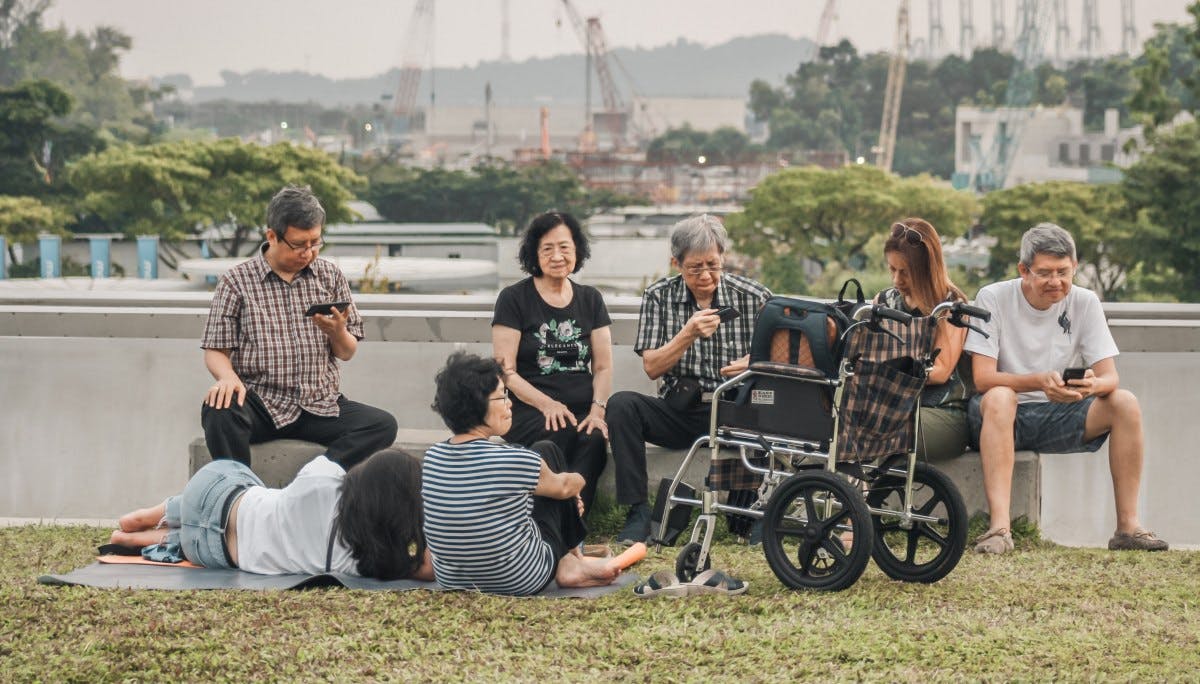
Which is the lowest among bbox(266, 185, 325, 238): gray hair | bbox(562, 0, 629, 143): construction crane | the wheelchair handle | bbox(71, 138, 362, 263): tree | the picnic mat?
the picnic mat

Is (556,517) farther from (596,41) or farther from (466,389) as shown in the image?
(596,41)

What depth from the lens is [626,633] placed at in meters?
4.02

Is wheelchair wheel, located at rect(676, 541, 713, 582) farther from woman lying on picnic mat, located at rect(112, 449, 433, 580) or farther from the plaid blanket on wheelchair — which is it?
woman lying on picnic mat, located at rect(112, 449, 433, 580)

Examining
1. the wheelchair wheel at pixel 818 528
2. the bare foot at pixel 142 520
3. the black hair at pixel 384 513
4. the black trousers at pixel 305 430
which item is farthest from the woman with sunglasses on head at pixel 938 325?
the bare foot at pixel 142 520

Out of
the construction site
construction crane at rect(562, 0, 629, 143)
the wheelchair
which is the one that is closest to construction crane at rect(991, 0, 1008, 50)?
the construction site

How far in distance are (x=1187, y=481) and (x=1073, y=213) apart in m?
54.9

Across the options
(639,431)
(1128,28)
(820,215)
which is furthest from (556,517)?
(1128,28)

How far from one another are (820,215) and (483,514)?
2371 inches

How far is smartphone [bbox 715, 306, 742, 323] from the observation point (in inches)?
218

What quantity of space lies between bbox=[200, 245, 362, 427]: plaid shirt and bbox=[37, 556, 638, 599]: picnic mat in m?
0.91

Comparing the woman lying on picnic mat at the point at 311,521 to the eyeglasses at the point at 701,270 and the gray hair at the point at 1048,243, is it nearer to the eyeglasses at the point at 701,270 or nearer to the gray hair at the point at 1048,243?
the eyeglasses at the point at 701,270

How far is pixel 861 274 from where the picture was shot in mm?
63281

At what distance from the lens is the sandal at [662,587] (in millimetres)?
4410

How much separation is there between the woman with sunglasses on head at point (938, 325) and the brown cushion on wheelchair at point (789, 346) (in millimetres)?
508
